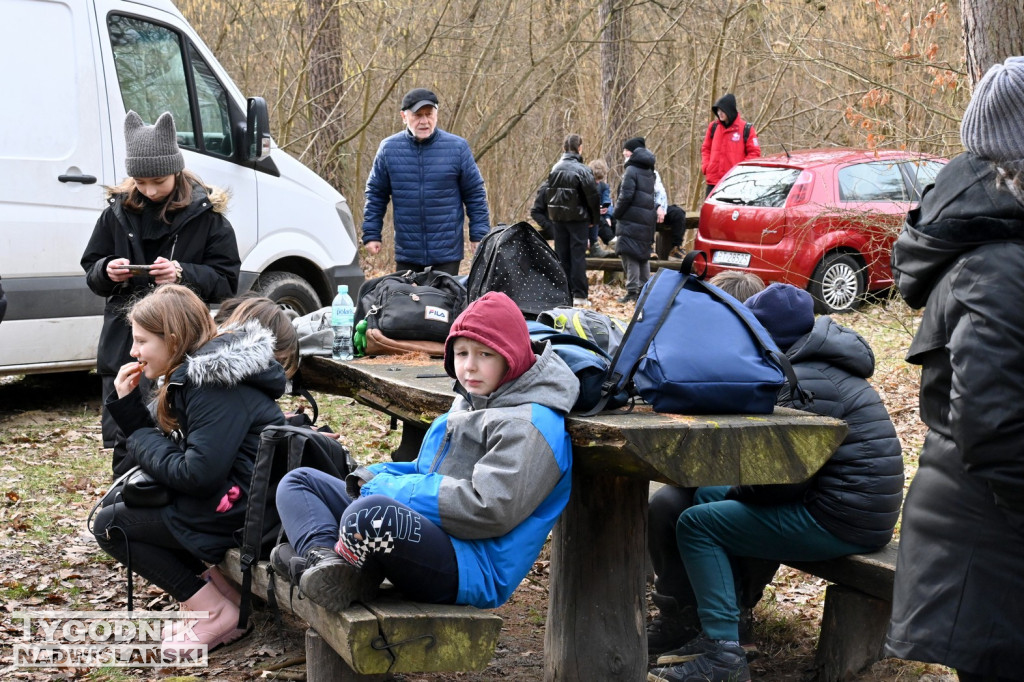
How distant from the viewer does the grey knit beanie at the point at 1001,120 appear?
2.35 metres

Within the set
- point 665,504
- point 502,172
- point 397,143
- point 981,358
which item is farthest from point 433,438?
point 502,172

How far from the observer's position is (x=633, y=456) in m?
3.05

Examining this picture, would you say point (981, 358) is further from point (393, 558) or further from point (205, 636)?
point (205, 636)

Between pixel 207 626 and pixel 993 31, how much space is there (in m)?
4.52

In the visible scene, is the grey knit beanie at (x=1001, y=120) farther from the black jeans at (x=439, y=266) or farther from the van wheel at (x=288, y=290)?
the van wheel at (x=288, y=290)

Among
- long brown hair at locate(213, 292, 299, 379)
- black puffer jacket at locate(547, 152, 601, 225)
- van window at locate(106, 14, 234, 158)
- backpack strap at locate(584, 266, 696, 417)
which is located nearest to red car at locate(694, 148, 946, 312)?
black puffer jacket at locate(547, 152, 601, 225)

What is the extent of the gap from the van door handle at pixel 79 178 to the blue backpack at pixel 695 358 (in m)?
4.56

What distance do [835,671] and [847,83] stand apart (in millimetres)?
13402

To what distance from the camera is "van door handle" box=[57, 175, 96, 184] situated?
6.65 metres

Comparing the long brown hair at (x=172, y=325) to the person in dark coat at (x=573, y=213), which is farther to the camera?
the person in dark coat at (x=573, y=213)

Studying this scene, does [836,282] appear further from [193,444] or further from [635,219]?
[193,444]

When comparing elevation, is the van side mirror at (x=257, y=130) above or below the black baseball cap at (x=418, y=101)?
below

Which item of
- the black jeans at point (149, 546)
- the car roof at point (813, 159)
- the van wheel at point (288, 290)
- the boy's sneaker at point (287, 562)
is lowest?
the black jeans at point (149, 546)

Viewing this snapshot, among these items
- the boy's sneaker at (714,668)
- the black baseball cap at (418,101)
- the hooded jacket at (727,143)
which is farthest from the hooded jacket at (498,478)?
the hooded jacket at (727,143)
